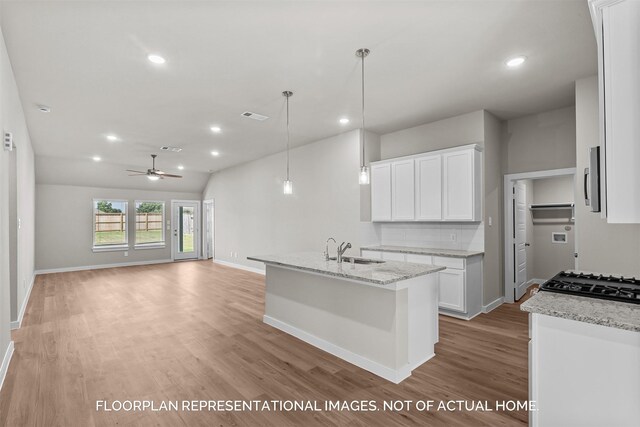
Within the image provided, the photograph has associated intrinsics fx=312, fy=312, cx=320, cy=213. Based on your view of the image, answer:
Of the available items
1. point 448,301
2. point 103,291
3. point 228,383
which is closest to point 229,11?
point 228,383

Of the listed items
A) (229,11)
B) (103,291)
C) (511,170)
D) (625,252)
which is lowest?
(103,291)

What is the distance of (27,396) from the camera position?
8.21 ft

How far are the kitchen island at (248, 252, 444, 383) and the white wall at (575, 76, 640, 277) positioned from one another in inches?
72.5

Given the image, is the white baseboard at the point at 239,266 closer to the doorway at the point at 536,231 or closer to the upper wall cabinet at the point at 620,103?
the doorway at the point at 536,231

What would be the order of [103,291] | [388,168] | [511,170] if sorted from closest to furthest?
1. [511,170]
2. [388,168]
3. [103,291]

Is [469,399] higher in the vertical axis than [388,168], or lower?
lower

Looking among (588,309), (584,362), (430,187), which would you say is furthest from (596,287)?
(430,187)

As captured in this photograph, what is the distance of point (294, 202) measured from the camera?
677 cm

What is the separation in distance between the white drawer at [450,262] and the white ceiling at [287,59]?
2113 mm

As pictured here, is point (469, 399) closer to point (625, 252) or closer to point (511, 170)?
point (625, 252)

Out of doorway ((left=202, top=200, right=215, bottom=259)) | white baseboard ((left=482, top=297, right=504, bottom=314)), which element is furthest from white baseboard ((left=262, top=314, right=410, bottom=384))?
doorway ((left=202, top=200, right=215, bottom=259))

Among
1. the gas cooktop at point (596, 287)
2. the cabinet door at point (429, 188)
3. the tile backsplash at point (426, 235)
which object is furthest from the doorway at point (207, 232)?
the gas cooktop at point (596, 287)

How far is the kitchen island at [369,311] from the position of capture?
2711mm

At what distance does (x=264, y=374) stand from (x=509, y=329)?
3.03 m
